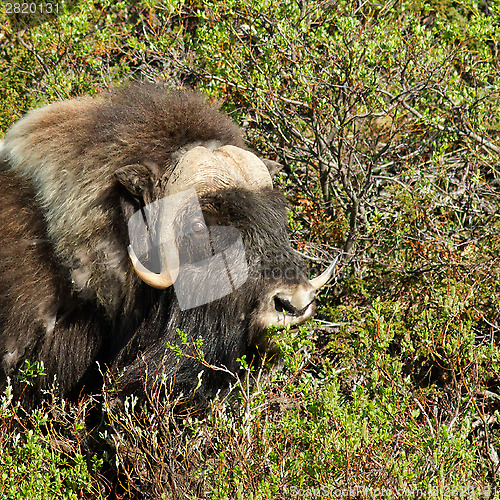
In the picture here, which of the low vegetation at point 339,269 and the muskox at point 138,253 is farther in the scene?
the muskox at point 138,253

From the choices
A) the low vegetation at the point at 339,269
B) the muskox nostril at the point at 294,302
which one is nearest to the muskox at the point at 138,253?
the muskox nostril at the point at 294,302

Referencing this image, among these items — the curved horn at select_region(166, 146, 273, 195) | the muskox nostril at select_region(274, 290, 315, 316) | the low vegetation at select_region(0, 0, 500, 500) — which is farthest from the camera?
the curved horn at select_region(166, 146, 273, 195)

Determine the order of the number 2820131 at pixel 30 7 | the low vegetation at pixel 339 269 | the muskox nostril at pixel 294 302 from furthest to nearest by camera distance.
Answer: the number 2820131 at pixel 30 7
the muskox nostril at pixel 294 302
the low vegetation at pixel 339 269

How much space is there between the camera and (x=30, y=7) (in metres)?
5.65

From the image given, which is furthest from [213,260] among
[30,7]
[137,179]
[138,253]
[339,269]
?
[30,7]

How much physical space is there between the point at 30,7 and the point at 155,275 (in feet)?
12.8

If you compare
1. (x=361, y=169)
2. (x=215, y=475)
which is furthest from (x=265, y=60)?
(x=215, y=475)

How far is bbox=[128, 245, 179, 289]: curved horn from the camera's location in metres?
2.87

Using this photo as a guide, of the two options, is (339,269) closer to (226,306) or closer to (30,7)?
(226,306)

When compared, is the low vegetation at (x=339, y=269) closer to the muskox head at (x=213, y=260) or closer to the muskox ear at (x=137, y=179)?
the muskox head at (x=213, y=260)

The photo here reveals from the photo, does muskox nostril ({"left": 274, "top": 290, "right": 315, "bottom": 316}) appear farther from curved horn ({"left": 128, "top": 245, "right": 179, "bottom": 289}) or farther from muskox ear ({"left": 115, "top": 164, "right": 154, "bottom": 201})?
muskox ear ({"left": 115, "top": 164, "right": 154, "bottom": 201})

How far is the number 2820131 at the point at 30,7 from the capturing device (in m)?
5.55

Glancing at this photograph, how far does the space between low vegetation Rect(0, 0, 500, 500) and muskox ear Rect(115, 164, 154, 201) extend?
2.95ft

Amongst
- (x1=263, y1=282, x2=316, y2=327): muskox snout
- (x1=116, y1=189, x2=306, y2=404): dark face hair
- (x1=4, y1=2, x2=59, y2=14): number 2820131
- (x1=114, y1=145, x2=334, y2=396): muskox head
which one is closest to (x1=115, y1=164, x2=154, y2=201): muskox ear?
(x1=114, y1=145, x2=334, y2=396): muskox head
